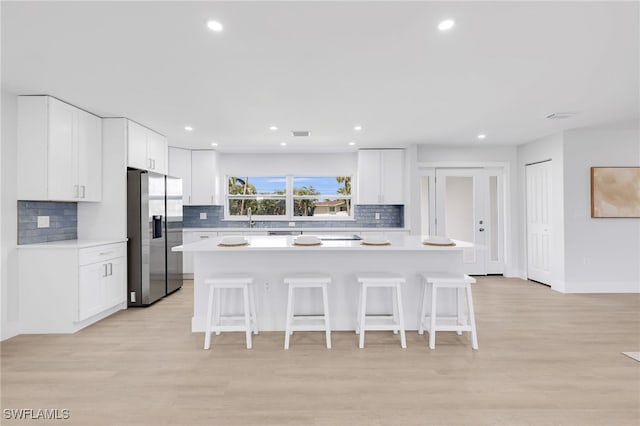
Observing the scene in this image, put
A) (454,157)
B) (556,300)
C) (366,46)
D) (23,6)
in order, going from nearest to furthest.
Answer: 1. (23,6)
2. (366,46)
3. (556,300)
4. (454,157)

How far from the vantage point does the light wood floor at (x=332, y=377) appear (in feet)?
6.75

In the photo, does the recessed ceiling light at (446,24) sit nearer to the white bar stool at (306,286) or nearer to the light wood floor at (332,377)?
the white bar stool at (306,286)

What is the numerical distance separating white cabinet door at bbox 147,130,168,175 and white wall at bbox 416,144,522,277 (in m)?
4.32

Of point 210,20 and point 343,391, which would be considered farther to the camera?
point 343,391

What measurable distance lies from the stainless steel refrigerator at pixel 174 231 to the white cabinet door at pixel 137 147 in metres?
0.57

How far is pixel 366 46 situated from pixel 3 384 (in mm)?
3551

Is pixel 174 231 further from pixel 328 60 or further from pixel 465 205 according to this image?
pixel 465 205

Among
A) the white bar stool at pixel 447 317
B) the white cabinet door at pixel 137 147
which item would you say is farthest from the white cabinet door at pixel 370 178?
the white cabinet door at pixel 137 147

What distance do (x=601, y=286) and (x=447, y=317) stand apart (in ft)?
10.8

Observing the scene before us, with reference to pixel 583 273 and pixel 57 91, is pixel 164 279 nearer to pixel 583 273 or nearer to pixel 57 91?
pixel 57 91

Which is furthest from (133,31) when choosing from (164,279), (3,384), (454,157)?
(454,157)

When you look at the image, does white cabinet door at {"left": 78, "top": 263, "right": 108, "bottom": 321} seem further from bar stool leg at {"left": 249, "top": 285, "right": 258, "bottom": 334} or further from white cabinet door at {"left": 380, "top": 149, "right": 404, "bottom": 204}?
white cabinet door at {"left": 380, "top": 149, "right": 404, "bottom": 204}

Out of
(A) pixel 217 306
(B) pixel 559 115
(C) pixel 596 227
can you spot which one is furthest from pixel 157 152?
(C) pixel 596 227

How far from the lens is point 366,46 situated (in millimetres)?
2482
